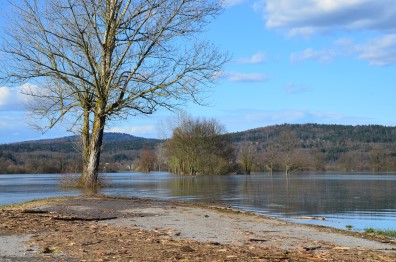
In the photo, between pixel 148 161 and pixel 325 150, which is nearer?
pixel 148 161

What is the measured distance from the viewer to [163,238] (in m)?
9.84

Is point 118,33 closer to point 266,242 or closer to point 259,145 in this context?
point 266,242

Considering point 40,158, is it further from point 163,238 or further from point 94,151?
point 163,238

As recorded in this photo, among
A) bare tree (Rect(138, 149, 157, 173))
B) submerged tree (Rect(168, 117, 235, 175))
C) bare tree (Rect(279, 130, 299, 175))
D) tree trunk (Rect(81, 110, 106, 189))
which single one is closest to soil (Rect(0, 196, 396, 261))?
tree trunk (Rect(81, 110, 106, 189))

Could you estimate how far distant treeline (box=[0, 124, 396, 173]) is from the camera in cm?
10906

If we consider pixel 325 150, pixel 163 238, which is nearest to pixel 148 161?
pixel 325 150

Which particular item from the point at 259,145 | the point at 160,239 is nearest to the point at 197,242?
the point at 160,239

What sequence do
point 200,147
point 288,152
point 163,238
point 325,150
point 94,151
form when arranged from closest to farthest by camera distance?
point 163,238, point 94,151, point 200,147, point 288,152, point 325,150

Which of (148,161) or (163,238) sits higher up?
(148,161)

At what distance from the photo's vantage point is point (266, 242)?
9.95m

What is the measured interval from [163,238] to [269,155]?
11623 centimetres

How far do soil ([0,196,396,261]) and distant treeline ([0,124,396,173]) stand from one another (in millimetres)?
59912

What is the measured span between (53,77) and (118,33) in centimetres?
371

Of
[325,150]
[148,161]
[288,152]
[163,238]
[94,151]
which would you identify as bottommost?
[163,238]
